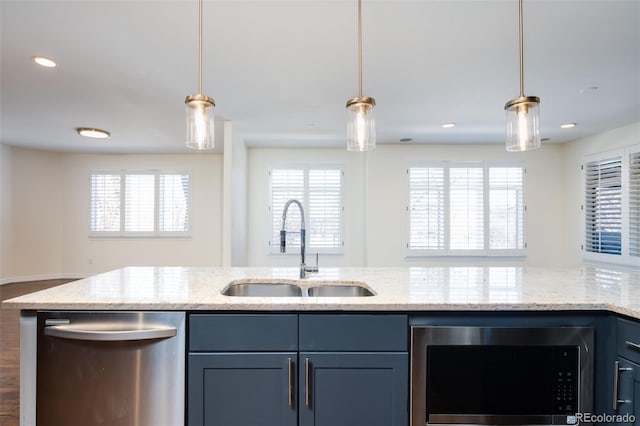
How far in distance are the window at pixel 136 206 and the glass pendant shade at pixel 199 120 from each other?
15.8ft

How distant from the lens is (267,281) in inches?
73.7

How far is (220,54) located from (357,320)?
215 centimetres

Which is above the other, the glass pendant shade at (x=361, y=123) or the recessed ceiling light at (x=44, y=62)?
the recessed ceiling light at (x=44, y=62)

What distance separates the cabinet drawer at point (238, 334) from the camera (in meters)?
1.27

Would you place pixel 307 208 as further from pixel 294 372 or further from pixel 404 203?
pixel 294 372

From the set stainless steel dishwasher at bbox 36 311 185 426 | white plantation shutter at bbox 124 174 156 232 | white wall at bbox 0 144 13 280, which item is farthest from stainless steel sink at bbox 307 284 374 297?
white wall at bbox 0 144 13 280

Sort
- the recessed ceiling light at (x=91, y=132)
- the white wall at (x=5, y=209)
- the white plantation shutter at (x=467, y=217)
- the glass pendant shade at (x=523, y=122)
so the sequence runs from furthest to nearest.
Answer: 1. the white wall at (x=5, y=209)
2. the white plantation shutter at (x=467, y=217)
3. the recessed ceiling light at (x=91, y=132)
4. the glass pendant shade at (x=523, y=122)

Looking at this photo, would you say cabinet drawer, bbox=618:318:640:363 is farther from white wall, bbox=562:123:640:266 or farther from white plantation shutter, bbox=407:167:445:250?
white wall, bbox=562:123:640:266

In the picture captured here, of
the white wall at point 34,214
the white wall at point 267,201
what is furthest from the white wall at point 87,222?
the white wall at point 267,201

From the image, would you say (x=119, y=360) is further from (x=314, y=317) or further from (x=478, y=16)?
(x=478, y=16)

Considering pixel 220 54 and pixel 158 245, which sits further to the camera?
pixel 158 245

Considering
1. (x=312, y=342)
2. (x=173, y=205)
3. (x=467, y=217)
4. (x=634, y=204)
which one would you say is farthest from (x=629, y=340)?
(x=173, y=205)

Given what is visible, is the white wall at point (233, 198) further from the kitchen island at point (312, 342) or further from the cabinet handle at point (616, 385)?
the cabinet handle at point (616, 385)

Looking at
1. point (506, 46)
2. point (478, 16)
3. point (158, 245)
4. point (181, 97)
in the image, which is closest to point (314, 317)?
point (478, 16)
